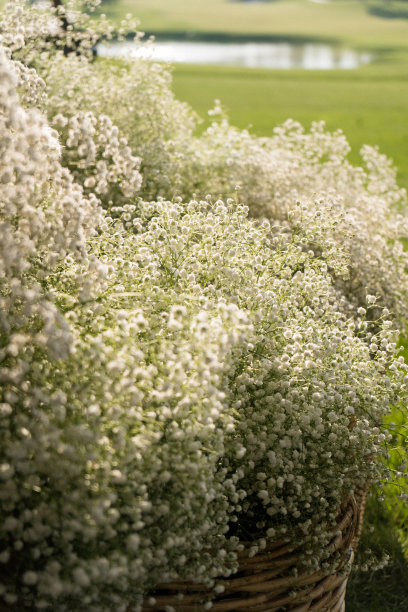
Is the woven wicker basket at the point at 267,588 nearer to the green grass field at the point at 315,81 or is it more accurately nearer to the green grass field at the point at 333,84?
the green grass field at the point at 333,84

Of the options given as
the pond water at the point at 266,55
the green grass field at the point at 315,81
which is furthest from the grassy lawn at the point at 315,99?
the pond water at the point at 266,55

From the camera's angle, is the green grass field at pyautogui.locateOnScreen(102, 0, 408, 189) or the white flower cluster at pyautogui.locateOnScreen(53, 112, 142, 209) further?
the green grass field at pyautogui.locateOnScreen(102, 0, 408, 189)

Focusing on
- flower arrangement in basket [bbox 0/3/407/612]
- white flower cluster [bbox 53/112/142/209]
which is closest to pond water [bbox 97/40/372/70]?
white flower cluster [bbox 53/112/142/209]

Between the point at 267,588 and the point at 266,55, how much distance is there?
49092mm

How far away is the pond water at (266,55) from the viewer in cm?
4084

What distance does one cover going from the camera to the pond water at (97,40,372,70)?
40.8 metres

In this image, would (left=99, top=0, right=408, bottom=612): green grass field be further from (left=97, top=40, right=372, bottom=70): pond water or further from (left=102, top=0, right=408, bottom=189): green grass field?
(left=97, top=40, right=372, bottom=70): pond water

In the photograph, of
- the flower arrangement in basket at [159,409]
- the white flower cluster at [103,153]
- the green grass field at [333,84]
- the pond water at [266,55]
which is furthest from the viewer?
the pond water at [266,55]

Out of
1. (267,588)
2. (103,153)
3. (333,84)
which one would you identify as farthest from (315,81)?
(267,588)

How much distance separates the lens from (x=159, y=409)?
2.15m

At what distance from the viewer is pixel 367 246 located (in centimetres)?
446

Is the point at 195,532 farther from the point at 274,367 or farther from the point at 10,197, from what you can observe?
the point at 10,197

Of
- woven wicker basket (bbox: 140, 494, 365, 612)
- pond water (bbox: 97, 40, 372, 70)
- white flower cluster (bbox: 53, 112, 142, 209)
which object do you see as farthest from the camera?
pond water (bbox: 97, 40, 372, 70)

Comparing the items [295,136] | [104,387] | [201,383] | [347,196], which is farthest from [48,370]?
[295,136]
